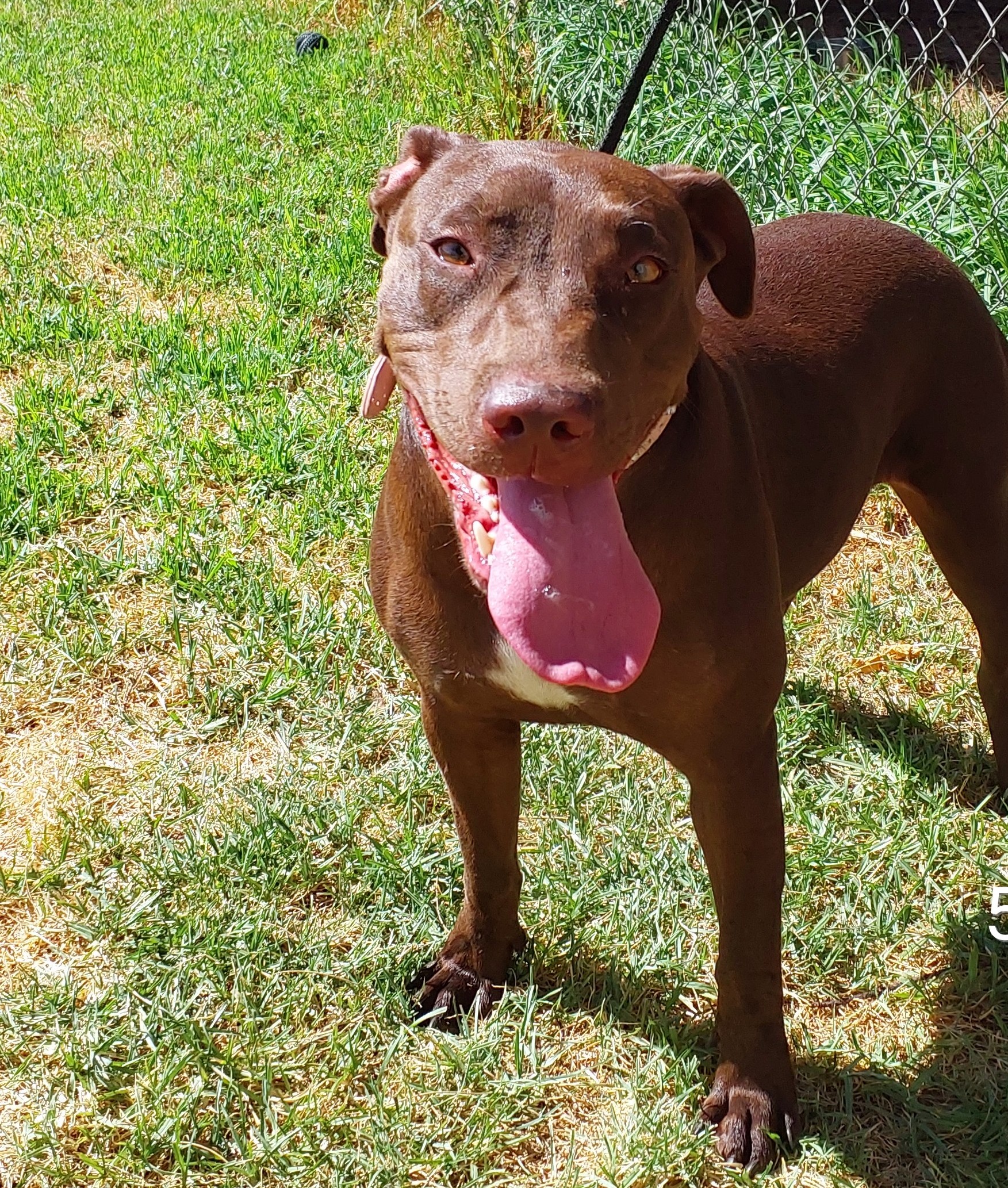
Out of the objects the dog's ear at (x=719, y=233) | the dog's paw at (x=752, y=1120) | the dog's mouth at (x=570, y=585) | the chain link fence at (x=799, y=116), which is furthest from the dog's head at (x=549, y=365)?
the chain link fence at (x=799, y=116)

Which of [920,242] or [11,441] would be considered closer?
[920,242]

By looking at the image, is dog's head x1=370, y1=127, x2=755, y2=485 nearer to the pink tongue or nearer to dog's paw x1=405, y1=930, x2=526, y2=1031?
the pink tongue

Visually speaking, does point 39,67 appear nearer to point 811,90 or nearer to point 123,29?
point 123,29

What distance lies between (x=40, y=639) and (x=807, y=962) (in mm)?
2204

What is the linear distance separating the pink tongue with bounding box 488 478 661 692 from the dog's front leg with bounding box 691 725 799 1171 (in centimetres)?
39

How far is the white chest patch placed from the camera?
2.25 m

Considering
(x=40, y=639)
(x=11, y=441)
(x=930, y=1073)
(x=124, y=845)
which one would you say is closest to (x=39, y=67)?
(x=11, y=441)

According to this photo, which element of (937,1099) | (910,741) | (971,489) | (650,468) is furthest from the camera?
(910,741)

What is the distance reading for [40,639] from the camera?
378 cm

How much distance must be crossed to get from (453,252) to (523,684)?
0.71m

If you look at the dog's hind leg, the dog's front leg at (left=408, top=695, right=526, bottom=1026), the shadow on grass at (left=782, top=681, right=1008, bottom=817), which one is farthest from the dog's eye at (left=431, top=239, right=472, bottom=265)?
the shadow on grass at (left=782, top=681, right=1008, bottom=817)

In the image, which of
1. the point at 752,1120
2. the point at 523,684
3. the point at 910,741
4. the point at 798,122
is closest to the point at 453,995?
the point at 752,1120

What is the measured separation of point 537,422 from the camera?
71.9 inches

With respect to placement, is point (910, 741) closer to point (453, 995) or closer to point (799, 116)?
point (453, 995)
